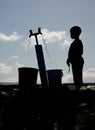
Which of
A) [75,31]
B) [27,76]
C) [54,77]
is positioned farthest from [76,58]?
[27,76]

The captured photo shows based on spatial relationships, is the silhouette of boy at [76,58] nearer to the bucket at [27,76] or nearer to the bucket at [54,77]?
the bucket at [54,77]

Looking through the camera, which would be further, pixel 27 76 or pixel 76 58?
pixel 27 76

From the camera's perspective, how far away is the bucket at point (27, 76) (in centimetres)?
1082

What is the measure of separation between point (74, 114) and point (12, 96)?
7.16 feet

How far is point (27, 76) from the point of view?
10.9 meters

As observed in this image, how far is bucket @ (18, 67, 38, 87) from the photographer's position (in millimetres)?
10816

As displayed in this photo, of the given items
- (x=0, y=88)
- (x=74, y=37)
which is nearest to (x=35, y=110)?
(x=0, y=88)

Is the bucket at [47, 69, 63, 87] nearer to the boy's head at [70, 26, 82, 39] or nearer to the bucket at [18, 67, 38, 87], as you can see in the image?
the bucket at [18, 67, 38, 87]

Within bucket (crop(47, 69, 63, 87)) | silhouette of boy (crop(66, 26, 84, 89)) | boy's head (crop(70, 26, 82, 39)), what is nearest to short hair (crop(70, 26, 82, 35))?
boy's head (crop(70, 26, 82, 39))

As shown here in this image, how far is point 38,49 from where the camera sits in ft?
38.3

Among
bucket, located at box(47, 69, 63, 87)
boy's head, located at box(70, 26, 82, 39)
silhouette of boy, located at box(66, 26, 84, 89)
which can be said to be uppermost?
boy's head, located at box(70, 26, 82, 39)

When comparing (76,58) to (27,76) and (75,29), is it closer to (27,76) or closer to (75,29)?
(75,29)

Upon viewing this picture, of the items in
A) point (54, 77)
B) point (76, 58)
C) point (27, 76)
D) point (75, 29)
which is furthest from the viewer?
point (54, 77)

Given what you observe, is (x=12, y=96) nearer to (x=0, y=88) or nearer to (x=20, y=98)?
(x=20, y=98)
